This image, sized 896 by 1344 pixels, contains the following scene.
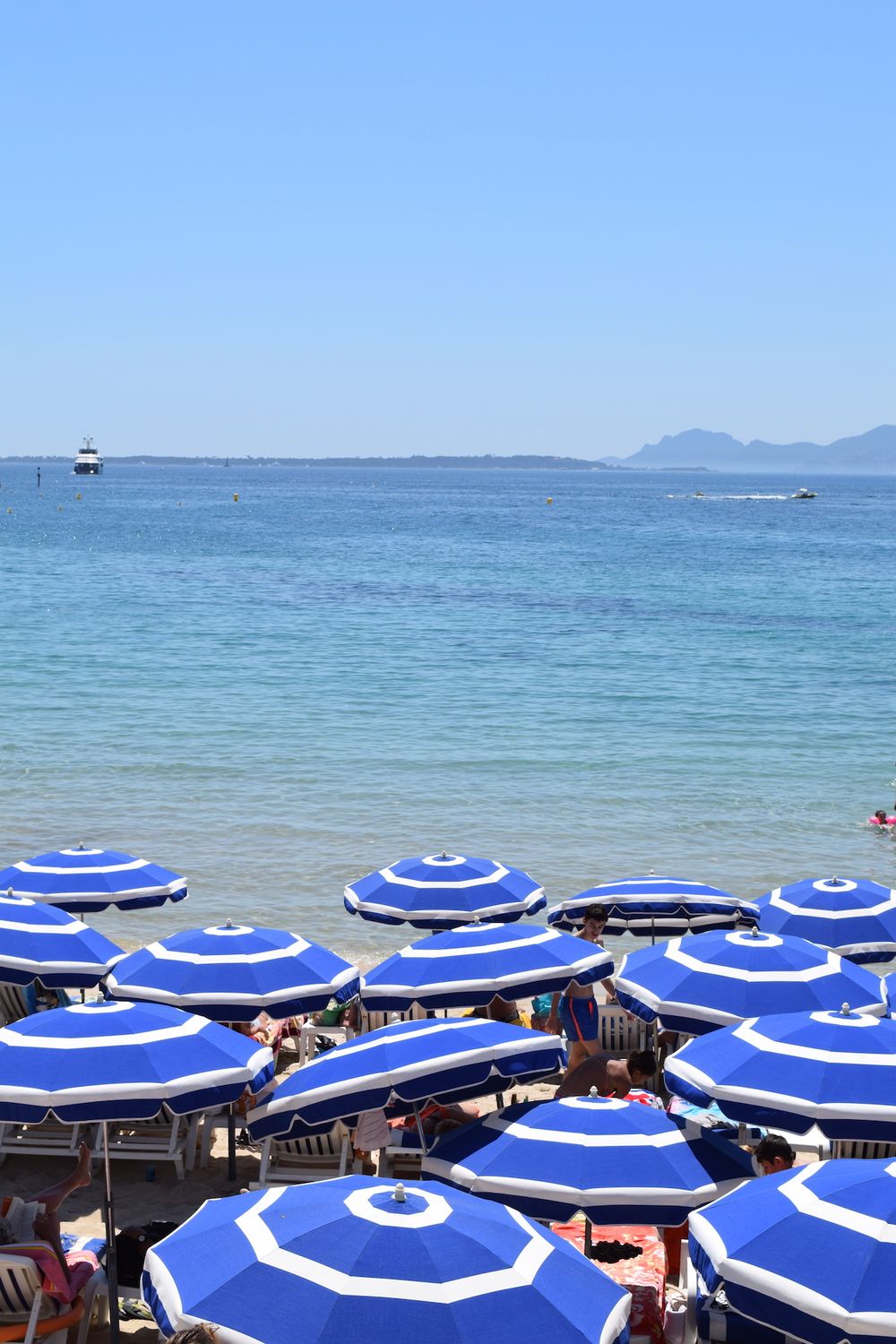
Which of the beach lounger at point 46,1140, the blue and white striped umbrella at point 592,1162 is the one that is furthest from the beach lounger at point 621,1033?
the blue and white striped umbrella at point 592,1162

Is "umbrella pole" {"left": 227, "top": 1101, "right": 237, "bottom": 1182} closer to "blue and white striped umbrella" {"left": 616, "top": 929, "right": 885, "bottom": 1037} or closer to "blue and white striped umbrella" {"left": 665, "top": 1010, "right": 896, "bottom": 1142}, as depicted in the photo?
"blue and white striped umbrella" {"left": 616, "top": 929, "right": 885, "bottom": 1037}

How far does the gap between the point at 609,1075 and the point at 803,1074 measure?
208 centimetres

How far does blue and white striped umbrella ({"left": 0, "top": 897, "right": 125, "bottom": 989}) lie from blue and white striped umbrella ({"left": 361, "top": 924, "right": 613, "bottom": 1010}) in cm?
210

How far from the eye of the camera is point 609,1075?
902 cm

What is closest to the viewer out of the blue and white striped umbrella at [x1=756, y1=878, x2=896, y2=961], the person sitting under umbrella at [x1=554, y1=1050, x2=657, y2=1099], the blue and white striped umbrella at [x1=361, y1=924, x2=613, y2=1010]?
the person sitting under umbrella at [x1=554, y1=1050, x2=657, y2=1099]

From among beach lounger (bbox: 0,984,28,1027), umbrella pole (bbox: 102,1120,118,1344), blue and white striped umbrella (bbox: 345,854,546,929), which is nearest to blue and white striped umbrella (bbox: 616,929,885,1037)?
blue and white striped umbrella (bbox: 345,854,546,929)

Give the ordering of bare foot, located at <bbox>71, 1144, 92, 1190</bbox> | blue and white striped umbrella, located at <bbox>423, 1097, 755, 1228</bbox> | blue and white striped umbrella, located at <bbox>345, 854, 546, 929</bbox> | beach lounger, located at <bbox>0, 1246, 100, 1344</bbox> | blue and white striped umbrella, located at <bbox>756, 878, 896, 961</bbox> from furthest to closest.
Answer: blue and white striped umbrella, located at <bbox>345, 854, 546, 929</bbox>
blue and white striped umbrella, located at <bbox>756, 878, 896, 961</bbox>
bare foot, located at <bbox>71, 1144, 92, 1190</bbox>
beach lounger, located at <bbox>0, 1246, 100, 1344</bbox>
blue and white striped umbrella, located at <bbox>423, 1097, 755, 1228</bbox>

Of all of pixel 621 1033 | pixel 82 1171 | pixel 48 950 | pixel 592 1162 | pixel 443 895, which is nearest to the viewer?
pixel 592 1162

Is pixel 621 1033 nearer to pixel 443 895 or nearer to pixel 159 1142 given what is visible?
pixel 443 895

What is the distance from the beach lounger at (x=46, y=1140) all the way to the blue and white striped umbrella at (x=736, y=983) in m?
3.64

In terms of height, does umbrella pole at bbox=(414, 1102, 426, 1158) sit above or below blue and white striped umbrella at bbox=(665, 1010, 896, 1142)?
below

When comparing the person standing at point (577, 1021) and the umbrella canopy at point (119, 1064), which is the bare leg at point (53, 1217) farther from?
the person standing at point (577, 1021)

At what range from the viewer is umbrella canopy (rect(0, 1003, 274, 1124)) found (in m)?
6.98

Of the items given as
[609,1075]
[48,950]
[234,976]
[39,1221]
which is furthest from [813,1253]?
[48,950]
